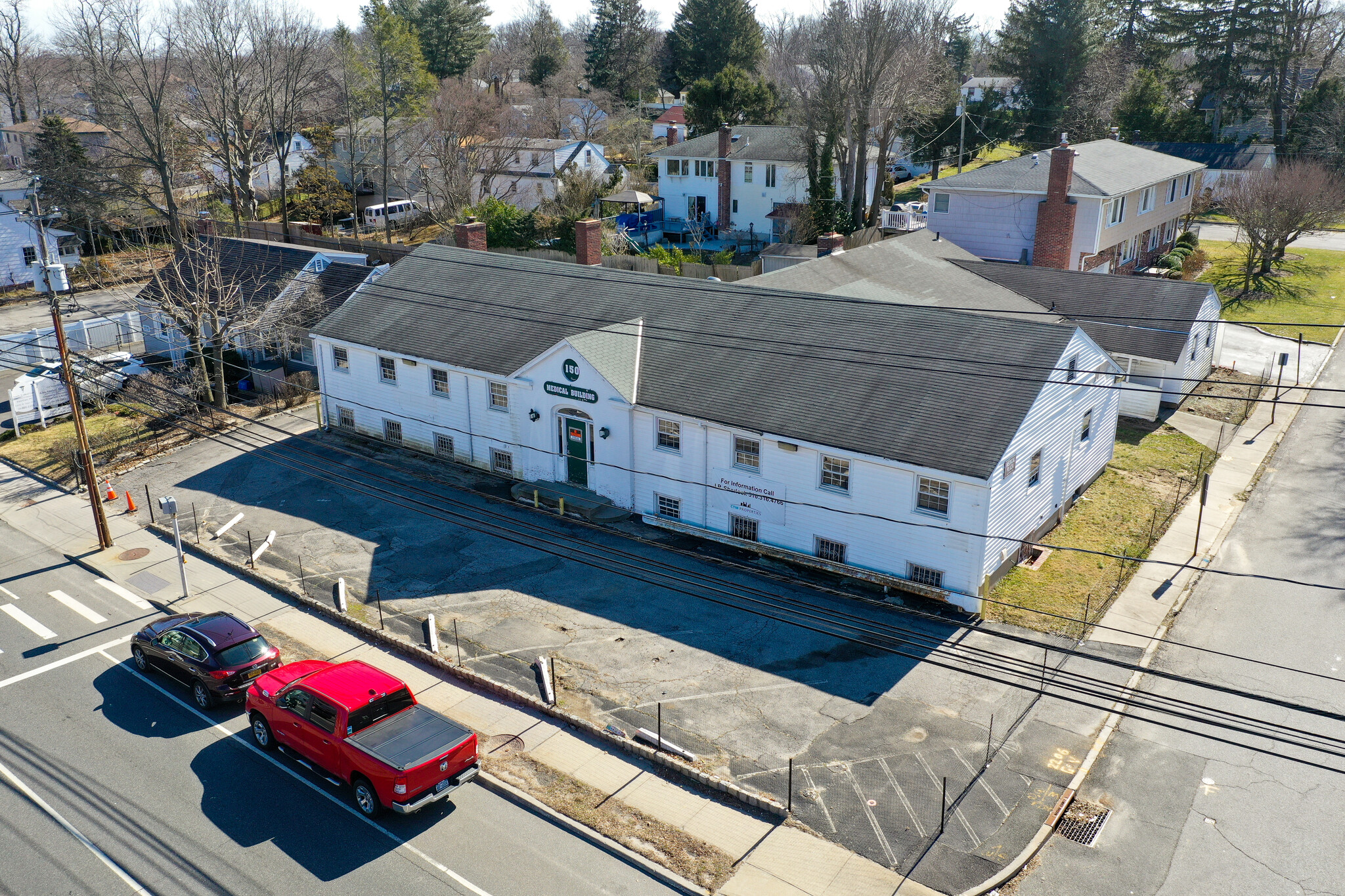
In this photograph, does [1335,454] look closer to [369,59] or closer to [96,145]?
[369,59]

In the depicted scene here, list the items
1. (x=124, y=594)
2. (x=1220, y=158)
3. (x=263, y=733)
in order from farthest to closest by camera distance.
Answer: (x=1220, y=158) → (x=124, y=594) → (x=263, y=733)

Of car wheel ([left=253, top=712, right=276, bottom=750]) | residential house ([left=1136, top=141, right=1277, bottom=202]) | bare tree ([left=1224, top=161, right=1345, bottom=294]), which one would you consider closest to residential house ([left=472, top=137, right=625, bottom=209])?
bare tree ([left=1224, top=161, right=1345, bottom=294])

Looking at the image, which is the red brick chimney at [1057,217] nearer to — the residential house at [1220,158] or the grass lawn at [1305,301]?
the grass lawn at [1305,301]

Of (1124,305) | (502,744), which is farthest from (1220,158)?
(502,744)

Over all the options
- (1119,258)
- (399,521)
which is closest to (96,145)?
(399,521)

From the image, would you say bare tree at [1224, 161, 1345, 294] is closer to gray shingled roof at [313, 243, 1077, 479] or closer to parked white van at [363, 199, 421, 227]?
gray shingled roof at [313, 243, 1077, 479]

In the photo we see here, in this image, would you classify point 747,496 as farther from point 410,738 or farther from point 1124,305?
point 1124,305

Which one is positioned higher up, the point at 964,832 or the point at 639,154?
the point at 639,154
